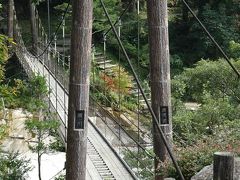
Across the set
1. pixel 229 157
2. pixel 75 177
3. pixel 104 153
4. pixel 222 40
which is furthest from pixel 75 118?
pixel 222 40

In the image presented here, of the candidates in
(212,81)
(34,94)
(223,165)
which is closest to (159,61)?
(223,165)

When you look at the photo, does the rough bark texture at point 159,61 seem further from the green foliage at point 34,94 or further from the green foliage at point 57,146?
the green foliage at point 57,146

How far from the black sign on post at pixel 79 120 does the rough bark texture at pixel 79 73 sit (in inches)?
1.0

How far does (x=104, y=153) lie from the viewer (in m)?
5.11

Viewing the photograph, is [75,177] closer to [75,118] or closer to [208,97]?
[75,118]

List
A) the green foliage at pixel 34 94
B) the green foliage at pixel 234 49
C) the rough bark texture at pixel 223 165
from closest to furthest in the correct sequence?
the rough bark texture at pixel 223 165 → the green foliage at pixel 34 94 → the green foliage at pixel 234 49

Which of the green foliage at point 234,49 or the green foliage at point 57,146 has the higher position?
the green foliage at point 234,49

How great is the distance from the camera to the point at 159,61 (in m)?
3.45

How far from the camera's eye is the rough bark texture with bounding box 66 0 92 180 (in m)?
3.72

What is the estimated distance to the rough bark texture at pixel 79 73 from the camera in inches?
146

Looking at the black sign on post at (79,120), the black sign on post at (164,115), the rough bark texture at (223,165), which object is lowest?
the black sign on post at (79,120)

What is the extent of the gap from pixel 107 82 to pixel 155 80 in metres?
8.30

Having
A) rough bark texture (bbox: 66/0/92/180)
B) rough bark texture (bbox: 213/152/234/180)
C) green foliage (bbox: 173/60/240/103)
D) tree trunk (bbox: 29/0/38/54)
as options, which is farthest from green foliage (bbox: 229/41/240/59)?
rough bark texture (bbox: 213/152/234/180)

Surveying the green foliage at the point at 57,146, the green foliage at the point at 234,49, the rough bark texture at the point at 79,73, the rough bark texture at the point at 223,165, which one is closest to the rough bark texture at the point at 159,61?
the rough bark texture at the point at 79,73
